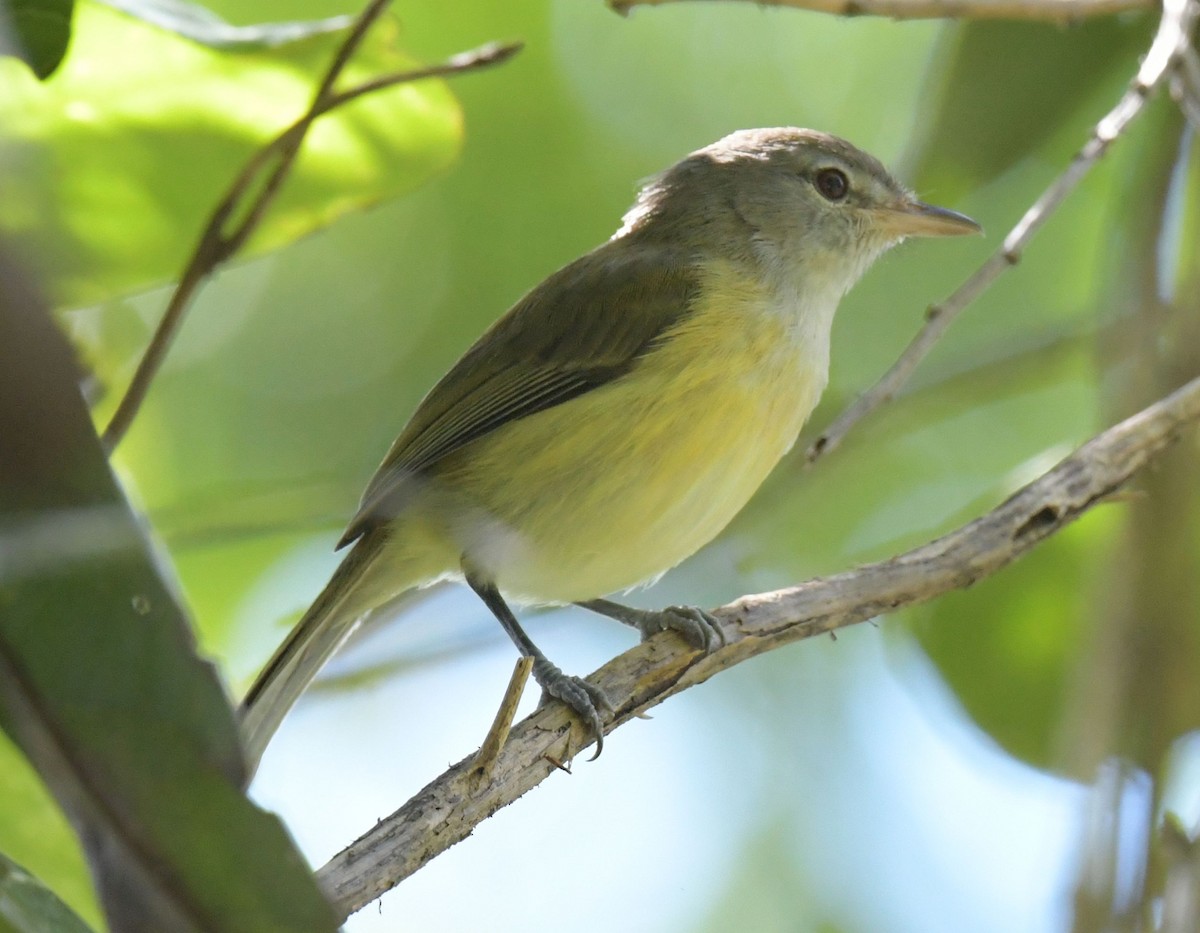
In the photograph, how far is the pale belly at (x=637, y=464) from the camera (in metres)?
3.36

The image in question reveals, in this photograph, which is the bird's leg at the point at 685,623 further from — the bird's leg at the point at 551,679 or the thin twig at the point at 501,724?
the thin twig at the point at 501,724

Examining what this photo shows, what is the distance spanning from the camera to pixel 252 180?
9.23 feet

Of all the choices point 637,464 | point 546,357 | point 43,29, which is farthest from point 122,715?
point 546,357

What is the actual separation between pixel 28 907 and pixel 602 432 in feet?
7.02

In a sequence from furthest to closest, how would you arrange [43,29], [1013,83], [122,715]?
[1013,83] < [43,29] < [122,715]

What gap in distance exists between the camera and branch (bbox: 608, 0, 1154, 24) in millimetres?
3031

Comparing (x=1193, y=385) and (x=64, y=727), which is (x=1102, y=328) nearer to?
(x=1193, y=385)

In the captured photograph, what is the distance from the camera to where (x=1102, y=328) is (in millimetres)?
3553

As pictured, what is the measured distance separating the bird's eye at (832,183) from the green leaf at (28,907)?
3.36 meters

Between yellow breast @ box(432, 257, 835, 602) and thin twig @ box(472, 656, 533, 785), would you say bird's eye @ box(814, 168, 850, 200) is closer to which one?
yellow breast @ box(432, 257, 835, 602)

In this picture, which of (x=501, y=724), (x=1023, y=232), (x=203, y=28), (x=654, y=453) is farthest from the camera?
(x=654, y=453)

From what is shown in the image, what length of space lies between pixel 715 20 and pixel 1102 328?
3166mm

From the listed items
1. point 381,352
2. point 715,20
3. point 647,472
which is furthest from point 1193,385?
point 715,20

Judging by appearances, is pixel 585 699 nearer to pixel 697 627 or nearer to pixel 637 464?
pixel 697 627
